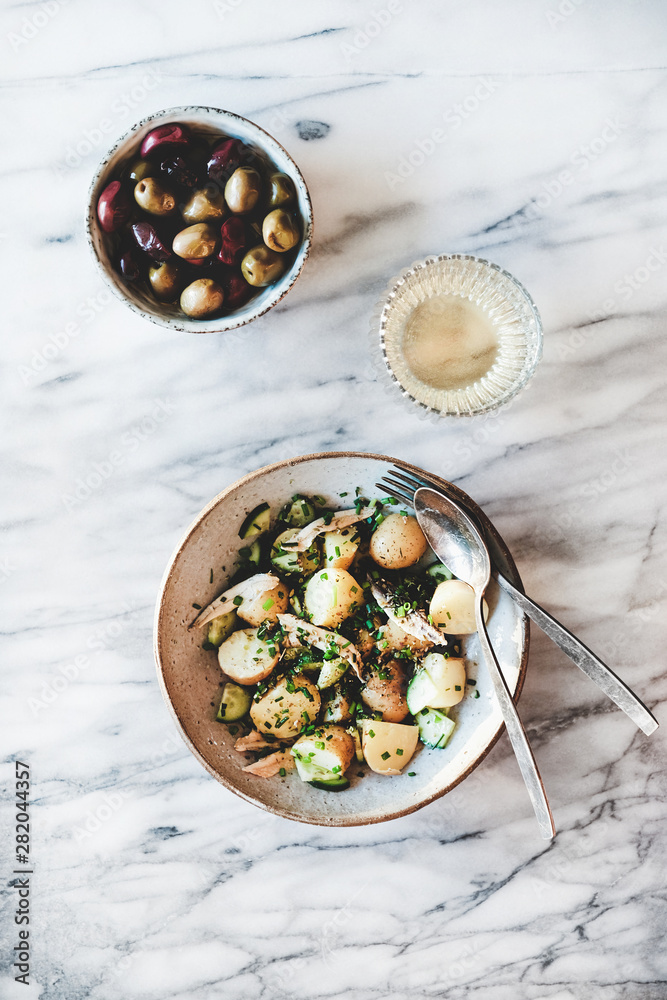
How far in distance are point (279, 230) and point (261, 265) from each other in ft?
0.17

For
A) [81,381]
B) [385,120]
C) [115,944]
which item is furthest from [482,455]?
[115,944]

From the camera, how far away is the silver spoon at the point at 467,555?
3.08 ft

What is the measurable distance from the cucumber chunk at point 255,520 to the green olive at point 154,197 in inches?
16.7

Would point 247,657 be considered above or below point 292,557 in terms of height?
below

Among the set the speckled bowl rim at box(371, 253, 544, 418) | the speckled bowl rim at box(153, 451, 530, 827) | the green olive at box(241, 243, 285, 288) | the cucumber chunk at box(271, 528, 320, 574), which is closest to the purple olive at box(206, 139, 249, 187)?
the green olive at box(241, 243, 285, 288)

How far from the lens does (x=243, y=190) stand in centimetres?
93

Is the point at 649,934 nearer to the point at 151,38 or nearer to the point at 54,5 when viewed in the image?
the point at 151,38

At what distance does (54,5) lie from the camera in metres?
1.09

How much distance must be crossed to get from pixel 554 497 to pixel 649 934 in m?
0.79

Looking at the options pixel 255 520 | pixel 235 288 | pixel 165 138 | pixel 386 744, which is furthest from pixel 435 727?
pixel 165 138

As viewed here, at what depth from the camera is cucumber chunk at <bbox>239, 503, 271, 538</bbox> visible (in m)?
1.03

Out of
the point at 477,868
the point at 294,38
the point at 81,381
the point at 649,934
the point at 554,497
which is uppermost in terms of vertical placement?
the point at 294,38

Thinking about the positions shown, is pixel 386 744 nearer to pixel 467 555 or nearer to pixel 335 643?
pixel 335 643

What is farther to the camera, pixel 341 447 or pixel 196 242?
pixel 341 447
